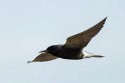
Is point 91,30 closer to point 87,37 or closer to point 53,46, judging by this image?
point 87,37

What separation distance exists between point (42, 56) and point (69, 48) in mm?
2114

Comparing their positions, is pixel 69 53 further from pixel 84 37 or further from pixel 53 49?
pixel 84 37

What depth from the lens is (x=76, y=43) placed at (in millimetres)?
14906

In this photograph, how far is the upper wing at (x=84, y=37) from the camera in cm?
1355

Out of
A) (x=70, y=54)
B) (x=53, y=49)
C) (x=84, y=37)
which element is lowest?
(x=70, y=54)

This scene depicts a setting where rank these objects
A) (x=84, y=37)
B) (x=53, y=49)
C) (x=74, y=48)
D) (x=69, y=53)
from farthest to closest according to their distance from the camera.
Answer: (x=74, y=48) < (x=69, y=53) < (x=53, y=49) < (x=84, y=37)

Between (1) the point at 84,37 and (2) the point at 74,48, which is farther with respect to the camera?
(2) the point at 74,48

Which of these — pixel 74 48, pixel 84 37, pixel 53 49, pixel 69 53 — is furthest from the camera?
pixel 74 48

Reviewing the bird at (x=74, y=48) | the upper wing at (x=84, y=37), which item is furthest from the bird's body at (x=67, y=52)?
the upper wing at (x=84, y=37)

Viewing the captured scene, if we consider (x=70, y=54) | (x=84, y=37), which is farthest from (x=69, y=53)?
(x=84, y=37)

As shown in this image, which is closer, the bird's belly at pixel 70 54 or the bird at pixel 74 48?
the bird at pixel 74 48

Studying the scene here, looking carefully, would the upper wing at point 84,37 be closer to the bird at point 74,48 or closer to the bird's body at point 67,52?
the bird at point 74,48

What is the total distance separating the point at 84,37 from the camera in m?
14.3

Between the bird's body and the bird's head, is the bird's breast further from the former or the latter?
the bird's head
